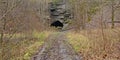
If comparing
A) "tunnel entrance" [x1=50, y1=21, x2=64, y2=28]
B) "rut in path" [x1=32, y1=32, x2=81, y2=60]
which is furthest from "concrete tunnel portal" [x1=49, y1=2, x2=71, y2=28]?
"rut in path" [x1=32, y1=32, x2=81, y2=60]

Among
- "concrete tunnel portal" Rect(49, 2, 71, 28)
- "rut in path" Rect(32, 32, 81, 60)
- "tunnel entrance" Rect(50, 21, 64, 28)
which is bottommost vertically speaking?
"tunnel entrance" Rect(50, 21, 64, 28)

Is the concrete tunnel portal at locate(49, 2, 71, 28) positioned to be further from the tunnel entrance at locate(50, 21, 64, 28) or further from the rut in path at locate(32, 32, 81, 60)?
the rut in path at locate(32, 32, 81, 60)

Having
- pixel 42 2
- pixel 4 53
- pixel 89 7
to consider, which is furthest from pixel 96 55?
pixel 42 2

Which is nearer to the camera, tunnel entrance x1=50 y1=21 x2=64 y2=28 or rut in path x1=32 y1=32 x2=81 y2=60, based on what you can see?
rut in path x1=32 y1=32 x2=81 y2=60

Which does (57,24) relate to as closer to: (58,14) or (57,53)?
(58,14)

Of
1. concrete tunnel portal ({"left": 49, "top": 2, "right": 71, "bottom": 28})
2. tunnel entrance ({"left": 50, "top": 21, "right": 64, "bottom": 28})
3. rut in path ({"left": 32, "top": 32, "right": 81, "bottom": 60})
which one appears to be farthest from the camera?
tunnel entrance ({"left": 50, "top": 21, "right": 64, "bottom": 28})

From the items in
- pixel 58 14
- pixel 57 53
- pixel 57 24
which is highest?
pixel 57 53

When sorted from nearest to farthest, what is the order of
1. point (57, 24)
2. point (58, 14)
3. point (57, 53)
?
point (57, 53)
point (58, 14)
point (57, 24)

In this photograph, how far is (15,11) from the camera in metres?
9.48

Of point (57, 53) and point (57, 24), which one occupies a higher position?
point (57, 53)

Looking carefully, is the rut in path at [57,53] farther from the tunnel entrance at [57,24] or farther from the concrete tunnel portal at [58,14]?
the tunnel entrance at [57,24]

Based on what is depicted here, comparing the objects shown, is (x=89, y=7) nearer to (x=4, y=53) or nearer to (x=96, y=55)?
(x=96, y=55)

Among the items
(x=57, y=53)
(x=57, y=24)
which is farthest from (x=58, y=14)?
(x=57, y=53)

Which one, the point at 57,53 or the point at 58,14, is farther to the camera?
the point at 58,14
